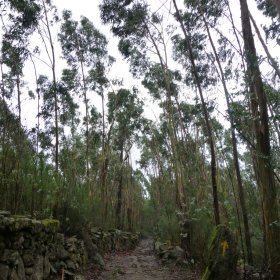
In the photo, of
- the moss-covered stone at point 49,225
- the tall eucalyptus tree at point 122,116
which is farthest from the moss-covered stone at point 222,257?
the tall eucalyptus tree at point 122,116

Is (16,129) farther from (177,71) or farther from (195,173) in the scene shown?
(195,173)

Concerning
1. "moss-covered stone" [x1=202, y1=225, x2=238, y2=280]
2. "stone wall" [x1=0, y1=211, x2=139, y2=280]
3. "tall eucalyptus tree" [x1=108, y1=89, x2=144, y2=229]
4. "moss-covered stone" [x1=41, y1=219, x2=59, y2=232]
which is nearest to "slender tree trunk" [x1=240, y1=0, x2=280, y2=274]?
"moss-covered stone" [x1=202, y1=225, x2=238, y2=280]

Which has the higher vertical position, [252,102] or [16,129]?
[252,102]

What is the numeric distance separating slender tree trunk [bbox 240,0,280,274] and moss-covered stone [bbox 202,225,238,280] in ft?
2.14

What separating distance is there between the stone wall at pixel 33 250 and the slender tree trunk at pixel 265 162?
3.64m

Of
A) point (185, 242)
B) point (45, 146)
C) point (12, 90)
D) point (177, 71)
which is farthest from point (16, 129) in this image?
point (45, 146)

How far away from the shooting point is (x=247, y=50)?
23.4 feet

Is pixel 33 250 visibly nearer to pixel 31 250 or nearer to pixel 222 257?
pixel 31 250

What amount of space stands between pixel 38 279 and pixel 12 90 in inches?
602

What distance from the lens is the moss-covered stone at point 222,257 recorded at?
6434 millimetres

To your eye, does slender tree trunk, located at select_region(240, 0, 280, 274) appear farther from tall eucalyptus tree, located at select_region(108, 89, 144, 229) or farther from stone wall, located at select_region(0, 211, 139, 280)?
tall eucalyptus tree, located at select_region(108, 89, 144, 229)

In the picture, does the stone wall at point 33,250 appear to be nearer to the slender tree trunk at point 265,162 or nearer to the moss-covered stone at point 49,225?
the moss-covered stone at point 49,225

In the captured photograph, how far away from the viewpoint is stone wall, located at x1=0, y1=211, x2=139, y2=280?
445 centimetres

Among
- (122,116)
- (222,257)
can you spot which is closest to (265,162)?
(222,257)
